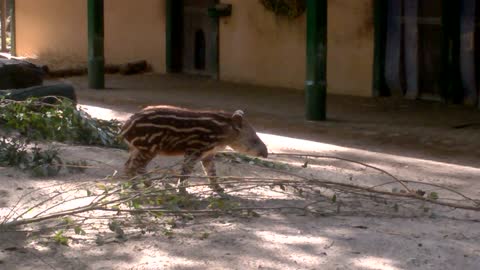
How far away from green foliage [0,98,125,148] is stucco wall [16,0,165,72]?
9830 mm

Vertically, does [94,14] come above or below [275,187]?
above

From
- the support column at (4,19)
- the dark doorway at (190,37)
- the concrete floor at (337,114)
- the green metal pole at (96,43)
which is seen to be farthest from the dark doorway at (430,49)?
the support column at (4,19)

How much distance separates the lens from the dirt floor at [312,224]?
6074mm

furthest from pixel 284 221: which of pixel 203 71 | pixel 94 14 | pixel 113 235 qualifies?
pixel 203 71

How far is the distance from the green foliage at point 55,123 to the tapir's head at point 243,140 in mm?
1202

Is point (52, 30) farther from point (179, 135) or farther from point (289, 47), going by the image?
point (179, 135)

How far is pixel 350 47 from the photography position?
15695 millimetres

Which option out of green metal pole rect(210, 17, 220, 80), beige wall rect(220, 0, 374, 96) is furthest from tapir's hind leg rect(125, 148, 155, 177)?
green metal pole rect(210, 17, 220, 80)

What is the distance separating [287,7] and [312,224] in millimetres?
9923

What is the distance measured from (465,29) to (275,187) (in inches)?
277

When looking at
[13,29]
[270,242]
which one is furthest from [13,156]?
[13,29]

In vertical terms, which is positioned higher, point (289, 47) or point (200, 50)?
point (289, 47)

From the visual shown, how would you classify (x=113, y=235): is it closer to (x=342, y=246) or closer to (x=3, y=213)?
(x=3, y=213)

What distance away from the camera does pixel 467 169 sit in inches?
380
